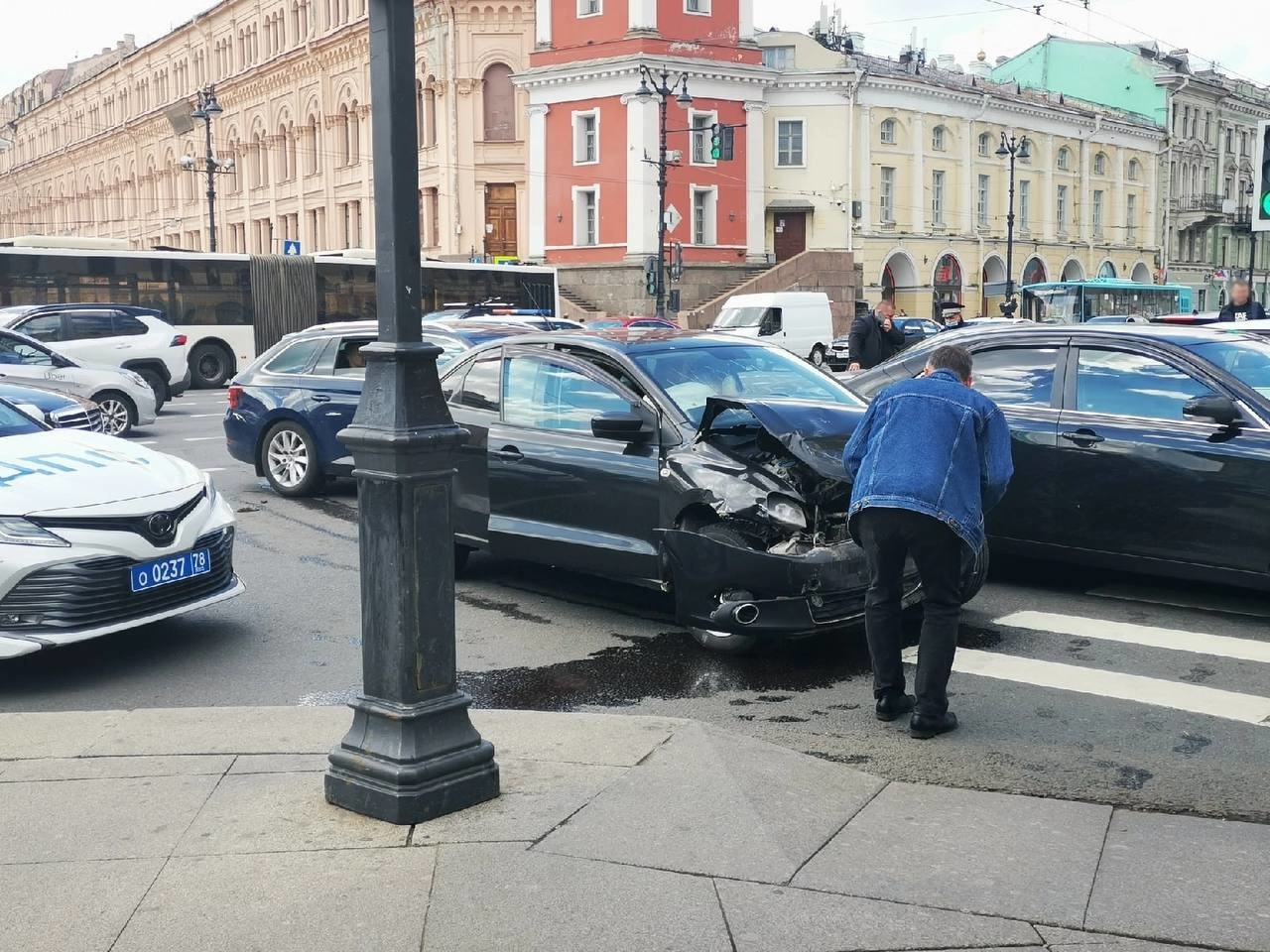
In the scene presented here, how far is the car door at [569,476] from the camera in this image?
24.7ft

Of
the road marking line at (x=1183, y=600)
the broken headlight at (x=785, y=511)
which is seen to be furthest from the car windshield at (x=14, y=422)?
the road marking line at (x=1183, y=600)

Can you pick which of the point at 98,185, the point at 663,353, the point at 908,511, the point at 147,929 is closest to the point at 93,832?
the point at 147,929

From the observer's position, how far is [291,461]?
1284cm

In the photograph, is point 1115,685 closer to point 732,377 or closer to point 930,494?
point 930,494

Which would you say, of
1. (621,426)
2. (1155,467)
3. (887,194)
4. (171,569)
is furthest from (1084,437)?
(887,194)

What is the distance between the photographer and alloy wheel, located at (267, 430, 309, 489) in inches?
503

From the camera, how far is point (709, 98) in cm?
5116

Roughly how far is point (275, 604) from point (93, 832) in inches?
154

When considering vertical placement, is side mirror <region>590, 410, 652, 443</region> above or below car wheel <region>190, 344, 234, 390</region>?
above

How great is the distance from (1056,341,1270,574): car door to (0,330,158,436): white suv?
13.4 metres

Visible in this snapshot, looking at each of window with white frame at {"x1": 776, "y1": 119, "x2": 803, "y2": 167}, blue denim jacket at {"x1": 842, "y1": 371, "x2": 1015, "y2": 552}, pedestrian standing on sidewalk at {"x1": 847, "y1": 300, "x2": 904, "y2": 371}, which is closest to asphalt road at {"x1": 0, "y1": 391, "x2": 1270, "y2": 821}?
blue denim jacket at {"x1": 842, "y1": 371, "x2": 1015, "y2": 552}

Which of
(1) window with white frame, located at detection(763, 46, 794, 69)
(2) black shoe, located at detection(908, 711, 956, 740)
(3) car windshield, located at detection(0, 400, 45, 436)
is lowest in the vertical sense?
(2) black shoe, located at detection(908, 711, 956, 740)

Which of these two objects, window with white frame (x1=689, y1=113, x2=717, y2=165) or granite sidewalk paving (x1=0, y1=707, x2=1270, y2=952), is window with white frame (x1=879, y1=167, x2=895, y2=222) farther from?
granite sidewalk paving (x1=0, y1=707, x2=1270, y2=952)

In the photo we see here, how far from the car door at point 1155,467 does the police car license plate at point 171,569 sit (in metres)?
4.84
